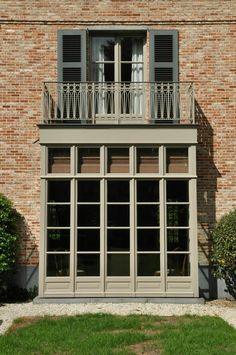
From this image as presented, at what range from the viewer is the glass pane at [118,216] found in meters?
10.2

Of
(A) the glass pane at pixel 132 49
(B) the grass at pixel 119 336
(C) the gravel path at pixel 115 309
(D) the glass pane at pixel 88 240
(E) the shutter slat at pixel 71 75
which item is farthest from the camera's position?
(A) the glass pane at pixel 132 49

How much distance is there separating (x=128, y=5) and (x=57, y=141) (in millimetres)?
4168

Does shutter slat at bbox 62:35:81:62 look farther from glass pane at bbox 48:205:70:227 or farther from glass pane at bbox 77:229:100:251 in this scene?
glass pane at bbox 77:229:100:251

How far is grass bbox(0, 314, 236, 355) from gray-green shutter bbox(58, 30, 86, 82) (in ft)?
19.3

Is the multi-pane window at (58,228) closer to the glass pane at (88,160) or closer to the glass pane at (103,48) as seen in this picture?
the glass pane at (88,160)

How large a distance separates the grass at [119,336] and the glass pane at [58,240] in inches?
75.0

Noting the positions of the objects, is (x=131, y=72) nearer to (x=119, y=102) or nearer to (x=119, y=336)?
(x=119, y=102)

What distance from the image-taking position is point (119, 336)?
716cm

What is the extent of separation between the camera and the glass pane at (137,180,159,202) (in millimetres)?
10234

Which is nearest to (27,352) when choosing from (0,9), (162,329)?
(162,329)

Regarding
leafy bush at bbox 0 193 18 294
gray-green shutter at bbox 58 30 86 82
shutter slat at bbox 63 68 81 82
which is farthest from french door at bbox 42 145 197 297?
gray-green shutter at bbox 58 30 86 82

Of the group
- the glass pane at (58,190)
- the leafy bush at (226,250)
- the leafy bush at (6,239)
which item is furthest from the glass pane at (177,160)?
the leafy bush at (6,239)

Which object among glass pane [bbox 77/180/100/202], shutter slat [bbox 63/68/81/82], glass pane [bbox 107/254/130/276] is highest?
shutter slat [bbox 63/68/81/82]

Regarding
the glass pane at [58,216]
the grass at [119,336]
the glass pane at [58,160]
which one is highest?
the glass pane at [58,160]
